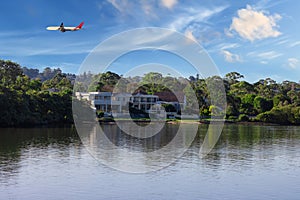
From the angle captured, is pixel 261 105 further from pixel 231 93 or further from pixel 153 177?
pixel 153 177

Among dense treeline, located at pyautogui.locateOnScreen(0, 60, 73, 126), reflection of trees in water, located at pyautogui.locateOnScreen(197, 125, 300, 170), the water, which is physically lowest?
the water

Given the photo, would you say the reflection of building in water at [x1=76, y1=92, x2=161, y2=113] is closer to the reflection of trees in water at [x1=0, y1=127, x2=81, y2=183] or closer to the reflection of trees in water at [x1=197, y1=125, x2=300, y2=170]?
the reflection of trees in water at [x1=0, y1=127, x2=81, y2=183]

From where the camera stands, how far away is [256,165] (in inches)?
794

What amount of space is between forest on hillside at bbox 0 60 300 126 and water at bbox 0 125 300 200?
17163 mm

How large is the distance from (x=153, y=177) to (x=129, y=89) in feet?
144

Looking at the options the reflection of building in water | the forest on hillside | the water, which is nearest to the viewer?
the water

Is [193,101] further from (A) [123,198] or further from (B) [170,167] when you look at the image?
(A) [123,198]

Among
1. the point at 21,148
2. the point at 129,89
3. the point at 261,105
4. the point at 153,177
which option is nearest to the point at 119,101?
the point at 129,89

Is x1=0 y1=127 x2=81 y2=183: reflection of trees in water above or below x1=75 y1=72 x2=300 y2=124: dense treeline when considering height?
below

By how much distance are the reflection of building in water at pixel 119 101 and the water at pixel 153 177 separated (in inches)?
1285

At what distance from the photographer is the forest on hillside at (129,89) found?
41.5 meters

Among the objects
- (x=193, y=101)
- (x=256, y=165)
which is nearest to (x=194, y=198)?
(x=256, y=165)

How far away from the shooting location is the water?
46.6 ft

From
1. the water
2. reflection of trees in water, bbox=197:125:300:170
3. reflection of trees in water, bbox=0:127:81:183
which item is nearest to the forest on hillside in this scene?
reflection of trees in water, bbox=0:127:81:183
